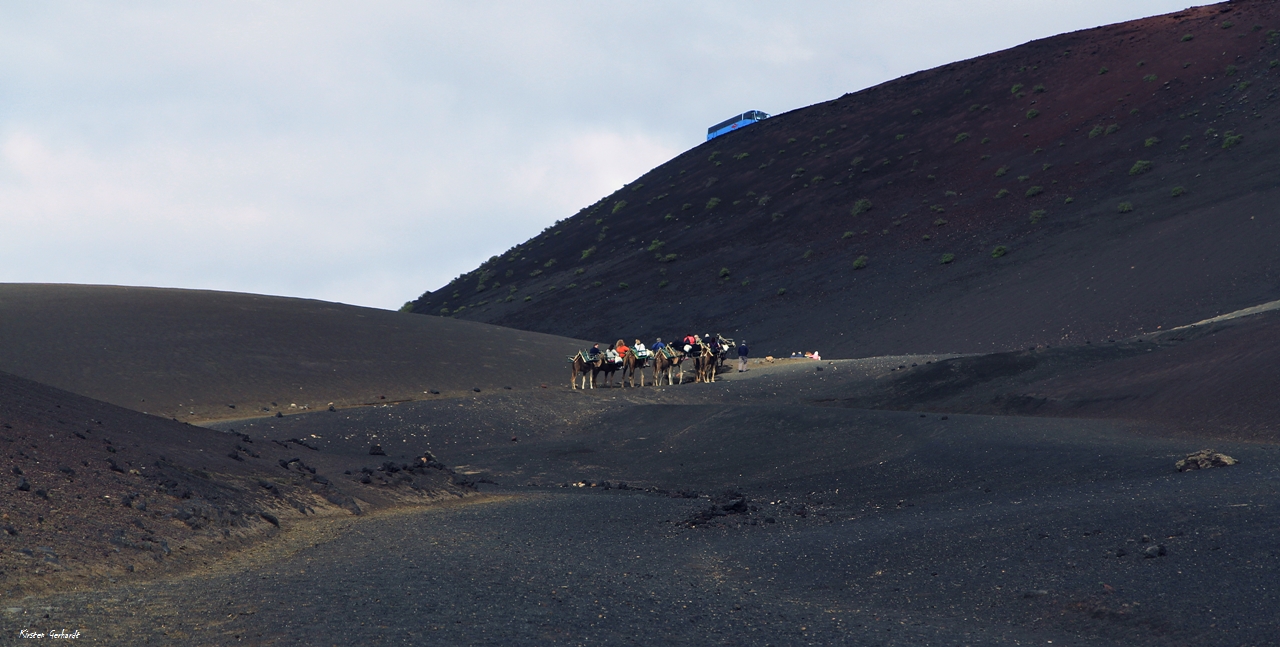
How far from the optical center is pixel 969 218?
66.1 meters

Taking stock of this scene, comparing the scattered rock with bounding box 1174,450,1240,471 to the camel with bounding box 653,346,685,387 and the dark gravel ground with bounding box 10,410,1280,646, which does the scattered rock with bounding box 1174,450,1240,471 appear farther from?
the camel with bounding box 653,346,685,387

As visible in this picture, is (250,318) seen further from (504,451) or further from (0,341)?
(504,451)

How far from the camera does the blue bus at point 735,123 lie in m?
107

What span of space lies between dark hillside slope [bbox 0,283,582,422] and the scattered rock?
2491 cm

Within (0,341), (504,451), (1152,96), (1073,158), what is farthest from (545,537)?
(1152,96)

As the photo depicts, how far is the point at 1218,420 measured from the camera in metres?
19.5
